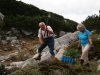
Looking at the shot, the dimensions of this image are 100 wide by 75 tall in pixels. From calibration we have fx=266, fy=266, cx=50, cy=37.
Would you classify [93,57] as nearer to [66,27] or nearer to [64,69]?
[64,69]

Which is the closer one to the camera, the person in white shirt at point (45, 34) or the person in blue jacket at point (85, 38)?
the person in blue jacket at point (85, 38)

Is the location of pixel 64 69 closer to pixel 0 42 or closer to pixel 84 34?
pixel 84 34

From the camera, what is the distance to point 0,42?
25.9 m

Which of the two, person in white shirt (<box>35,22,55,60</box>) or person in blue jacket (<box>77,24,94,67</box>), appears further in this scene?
person in white shirt (<box>35,22,55,60</box>)

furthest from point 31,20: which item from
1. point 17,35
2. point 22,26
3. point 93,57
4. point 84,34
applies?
point 84,34

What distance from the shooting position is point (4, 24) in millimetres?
30609

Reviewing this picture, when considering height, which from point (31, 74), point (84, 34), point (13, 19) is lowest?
point (31, 74)

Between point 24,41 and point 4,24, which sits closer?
point 24,41

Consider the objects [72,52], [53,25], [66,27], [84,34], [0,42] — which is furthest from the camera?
[66,27]

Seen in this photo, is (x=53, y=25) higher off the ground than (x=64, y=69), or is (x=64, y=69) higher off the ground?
(x=53, y=25)

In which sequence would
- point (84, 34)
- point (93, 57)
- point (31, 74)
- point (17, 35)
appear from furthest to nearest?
point (17, 35)
point (93, 57)
point (84, 34)
point (31, 74)

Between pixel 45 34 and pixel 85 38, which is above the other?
pixel 45 34

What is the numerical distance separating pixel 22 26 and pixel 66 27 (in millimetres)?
7625

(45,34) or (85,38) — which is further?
(45,34)
